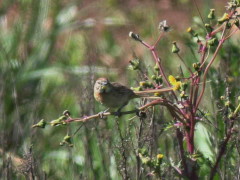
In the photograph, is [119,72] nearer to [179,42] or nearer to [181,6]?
[179,42]

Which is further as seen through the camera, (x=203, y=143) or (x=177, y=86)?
(x=203, y=143)

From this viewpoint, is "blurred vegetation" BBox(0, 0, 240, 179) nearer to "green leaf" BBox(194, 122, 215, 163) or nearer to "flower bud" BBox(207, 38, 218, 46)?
"green leaf" BBox(194, 122, 215, 163)

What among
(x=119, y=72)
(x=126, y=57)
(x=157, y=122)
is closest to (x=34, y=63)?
(x=119, y=72)

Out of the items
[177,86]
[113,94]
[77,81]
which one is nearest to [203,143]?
[113,94]

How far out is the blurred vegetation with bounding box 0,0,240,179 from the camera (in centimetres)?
295

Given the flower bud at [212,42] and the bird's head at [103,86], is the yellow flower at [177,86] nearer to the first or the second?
the flower bud at [212,42]

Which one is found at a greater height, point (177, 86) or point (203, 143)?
point (177, 86)

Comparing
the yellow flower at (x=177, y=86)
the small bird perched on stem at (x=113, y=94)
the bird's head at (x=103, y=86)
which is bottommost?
the yellow flower at (x=177, y=86)

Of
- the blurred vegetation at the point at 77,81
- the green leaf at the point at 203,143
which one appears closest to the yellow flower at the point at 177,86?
the blurred vegetation at the point at 77,81

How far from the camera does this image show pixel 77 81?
467 cm

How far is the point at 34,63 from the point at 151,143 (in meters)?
3.27

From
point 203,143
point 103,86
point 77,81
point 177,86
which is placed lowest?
point 203,143

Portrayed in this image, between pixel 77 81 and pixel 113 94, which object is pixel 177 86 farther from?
pixel 77 81

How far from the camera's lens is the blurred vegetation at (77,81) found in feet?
9.68
